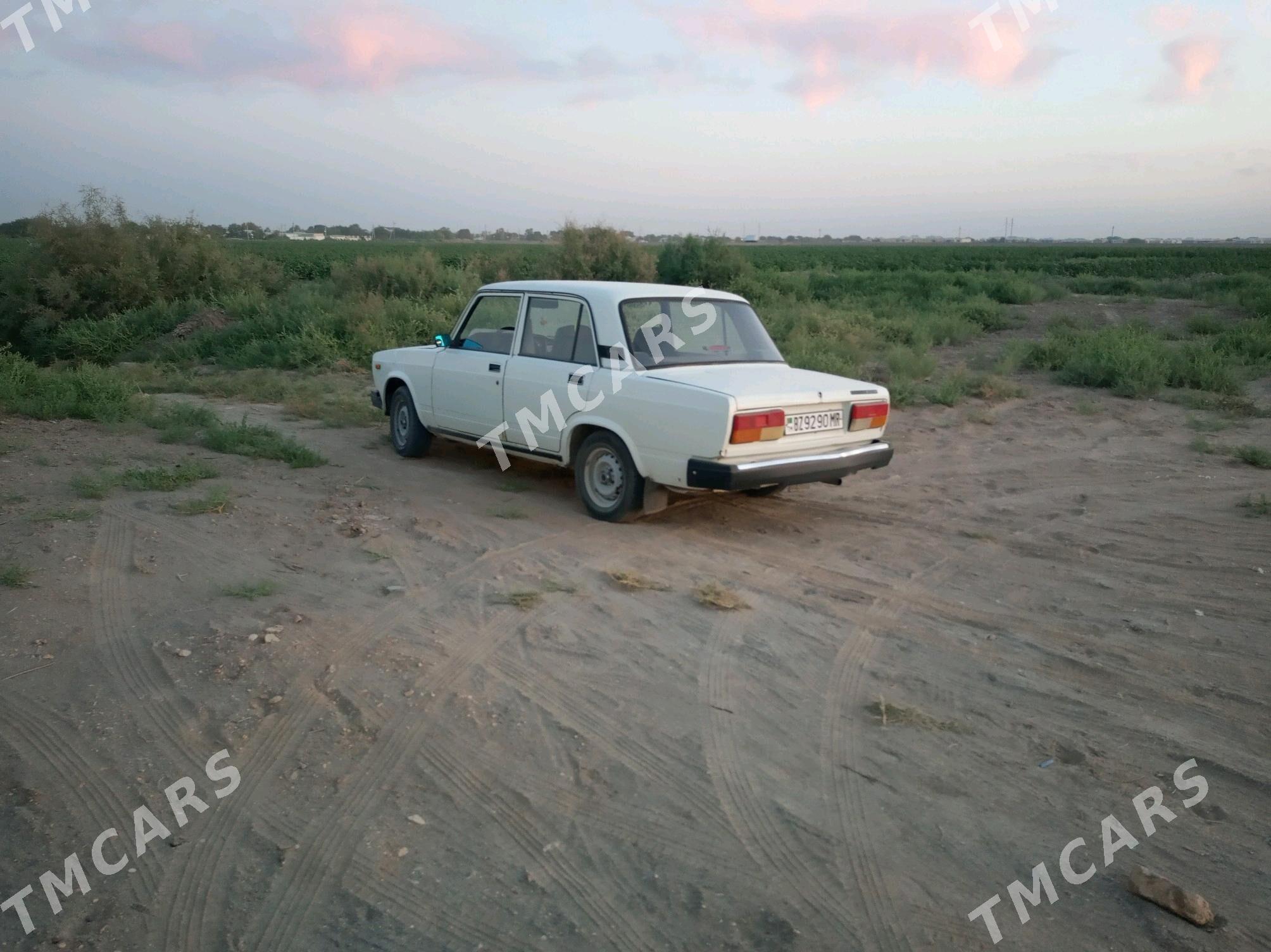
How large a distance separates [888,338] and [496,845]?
1541 centimetres

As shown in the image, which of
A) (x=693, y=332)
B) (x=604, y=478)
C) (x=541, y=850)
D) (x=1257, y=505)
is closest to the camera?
(x=541, y=850)

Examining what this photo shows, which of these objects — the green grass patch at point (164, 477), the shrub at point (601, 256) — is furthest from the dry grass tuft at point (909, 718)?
the shrub at point (601, 256)

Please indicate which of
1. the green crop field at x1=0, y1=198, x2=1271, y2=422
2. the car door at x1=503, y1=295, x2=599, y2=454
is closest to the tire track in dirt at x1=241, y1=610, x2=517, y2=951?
the car door at x1=503, y1=295, x2=599, y2=454

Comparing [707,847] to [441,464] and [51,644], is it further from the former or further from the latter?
[441,464]

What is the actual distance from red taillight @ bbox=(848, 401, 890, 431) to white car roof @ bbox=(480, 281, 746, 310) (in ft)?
4.13

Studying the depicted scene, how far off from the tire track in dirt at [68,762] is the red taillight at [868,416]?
4867mm

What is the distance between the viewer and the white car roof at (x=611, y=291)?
686cm

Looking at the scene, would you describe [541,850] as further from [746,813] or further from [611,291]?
[611,291]

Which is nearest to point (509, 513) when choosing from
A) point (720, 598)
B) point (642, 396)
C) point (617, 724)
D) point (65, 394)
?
point (642, 396)

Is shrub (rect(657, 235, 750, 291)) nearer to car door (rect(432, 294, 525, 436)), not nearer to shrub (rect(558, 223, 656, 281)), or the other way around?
shrub (rect(558, 223, 656, 281))

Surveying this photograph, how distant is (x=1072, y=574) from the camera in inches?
231

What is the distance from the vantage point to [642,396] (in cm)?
626

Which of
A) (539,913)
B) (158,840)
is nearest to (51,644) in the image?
(158,840)

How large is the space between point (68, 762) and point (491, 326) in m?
5.10
